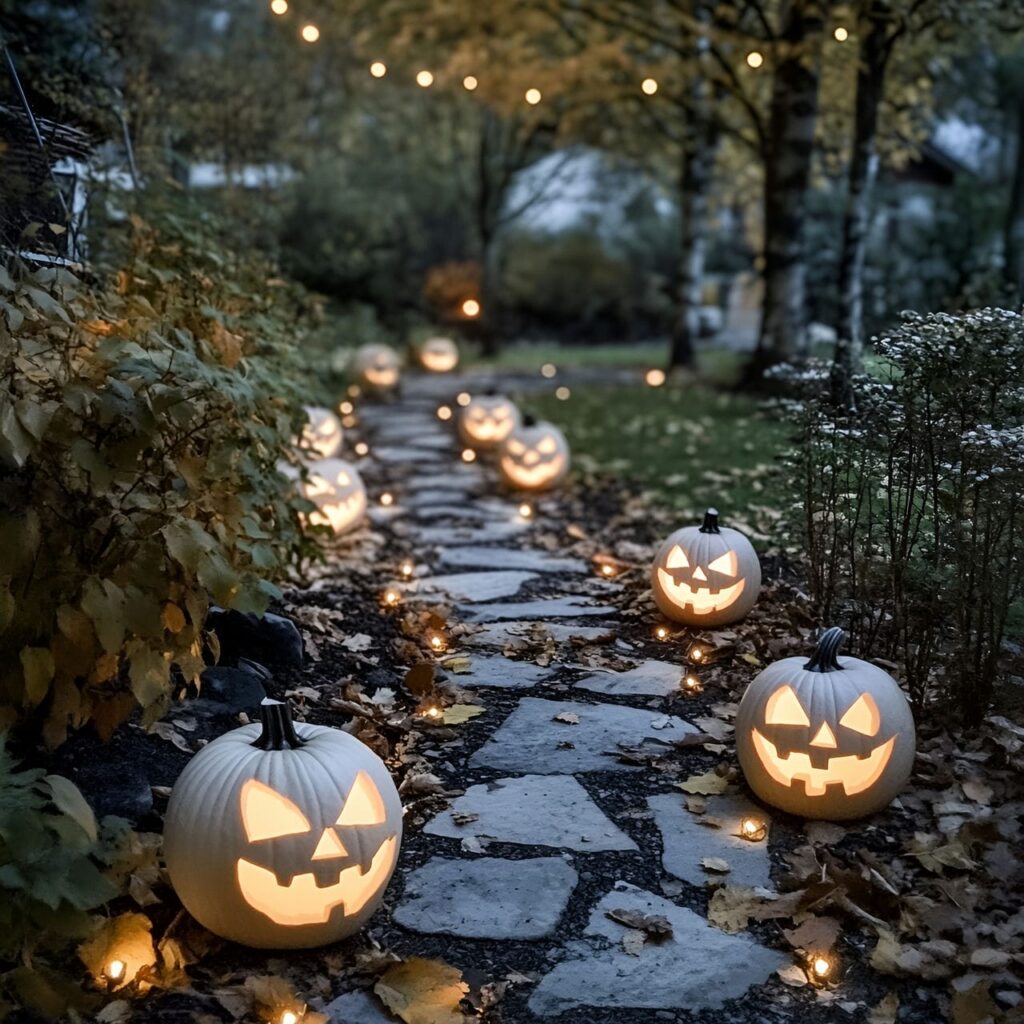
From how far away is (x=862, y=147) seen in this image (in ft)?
34.1

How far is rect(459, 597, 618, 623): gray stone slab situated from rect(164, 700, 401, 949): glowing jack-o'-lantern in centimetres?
238

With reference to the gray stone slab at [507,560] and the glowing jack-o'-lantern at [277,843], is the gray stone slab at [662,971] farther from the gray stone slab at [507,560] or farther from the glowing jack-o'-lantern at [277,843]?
the gray stone slab at [507,560]

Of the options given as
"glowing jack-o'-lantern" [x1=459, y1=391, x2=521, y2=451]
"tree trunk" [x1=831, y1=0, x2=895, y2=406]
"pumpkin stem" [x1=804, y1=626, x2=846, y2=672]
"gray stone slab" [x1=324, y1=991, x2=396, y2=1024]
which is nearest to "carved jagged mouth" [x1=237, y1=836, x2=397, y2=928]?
"gray stone slab" [x1=324, y1=991, x2=396, y2=1024]

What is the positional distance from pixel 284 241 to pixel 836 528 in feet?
36.6

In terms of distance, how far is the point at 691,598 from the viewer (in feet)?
15.6

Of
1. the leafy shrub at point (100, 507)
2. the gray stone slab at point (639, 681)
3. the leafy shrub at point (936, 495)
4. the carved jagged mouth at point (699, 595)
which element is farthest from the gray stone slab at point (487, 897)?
the carved jagged mouth at point (699, 595)

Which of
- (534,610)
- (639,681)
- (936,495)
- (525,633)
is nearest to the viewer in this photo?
(936,495)

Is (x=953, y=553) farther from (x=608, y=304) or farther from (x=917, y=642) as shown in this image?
(x=608, y=304)

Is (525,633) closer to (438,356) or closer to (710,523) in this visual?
(710,523)

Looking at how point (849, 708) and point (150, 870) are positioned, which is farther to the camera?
point (849, 708)

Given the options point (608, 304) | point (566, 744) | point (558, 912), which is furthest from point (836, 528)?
point (608, 304)

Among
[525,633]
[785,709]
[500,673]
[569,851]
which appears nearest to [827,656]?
[785,709]

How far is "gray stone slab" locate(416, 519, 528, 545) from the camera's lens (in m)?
6.75

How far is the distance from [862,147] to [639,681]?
792 centimetres
